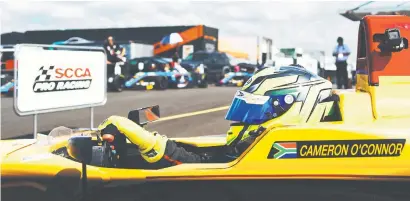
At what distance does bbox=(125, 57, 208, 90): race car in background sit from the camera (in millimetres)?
15306

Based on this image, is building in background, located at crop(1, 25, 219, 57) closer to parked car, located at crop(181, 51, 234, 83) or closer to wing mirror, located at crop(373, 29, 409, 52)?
parked car, located at crop(181, 51, 234, 83)

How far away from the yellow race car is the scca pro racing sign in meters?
2.89

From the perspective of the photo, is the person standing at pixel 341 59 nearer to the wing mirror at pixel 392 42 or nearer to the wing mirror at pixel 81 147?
the wing mirror at pixel 392 42

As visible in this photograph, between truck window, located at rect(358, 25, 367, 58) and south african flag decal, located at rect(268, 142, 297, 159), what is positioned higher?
truck window, located at rect(358, 25, 367, 58)

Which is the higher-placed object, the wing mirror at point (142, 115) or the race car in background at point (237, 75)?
the race car in background at point (237, 75)

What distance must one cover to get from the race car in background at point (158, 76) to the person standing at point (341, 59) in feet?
17.4

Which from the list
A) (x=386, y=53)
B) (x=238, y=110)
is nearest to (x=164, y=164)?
(x=238, y=110)

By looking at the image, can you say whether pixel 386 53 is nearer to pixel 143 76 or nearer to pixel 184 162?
pixel 184 162

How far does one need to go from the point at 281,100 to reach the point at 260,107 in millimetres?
131

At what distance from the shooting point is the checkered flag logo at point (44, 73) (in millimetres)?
5723

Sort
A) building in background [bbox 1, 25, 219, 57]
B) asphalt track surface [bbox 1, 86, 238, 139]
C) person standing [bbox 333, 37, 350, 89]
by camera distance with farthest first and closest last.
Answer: building in background [bbox 1, 25, 219, 57]
person standing [bbox 333, 37, 350, 89]
asphalt track surface [bbox 1, 86, 238, 139]

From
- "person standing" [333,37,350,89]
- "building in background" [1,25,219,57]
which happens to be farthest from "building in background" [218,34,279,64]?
"person standing" [333,37,350,89]

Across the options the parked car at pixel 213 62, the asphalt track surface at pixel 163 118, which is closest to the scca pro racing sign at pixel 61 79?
the asphalt track surface at pixel 163 118

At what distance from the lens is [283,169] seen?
267 cm
